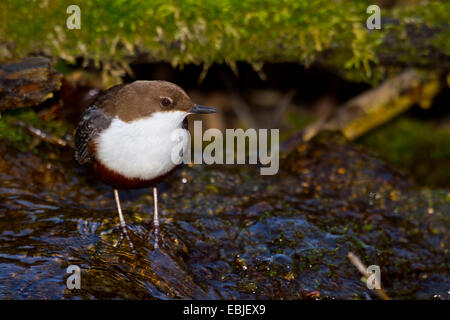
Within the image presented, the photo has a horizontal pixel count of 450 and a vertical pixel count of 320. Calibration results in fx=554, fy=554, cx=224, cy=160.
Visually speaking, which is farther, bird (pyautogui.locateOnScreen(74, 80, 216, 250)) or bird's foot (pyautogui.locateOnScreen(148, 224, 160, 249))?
bird's foot (pyautogui.locateOnScreen(148, 224, 160, 249))

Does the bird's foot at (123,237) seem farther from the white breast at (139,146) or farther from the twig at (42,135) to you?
the twig at (42,135)

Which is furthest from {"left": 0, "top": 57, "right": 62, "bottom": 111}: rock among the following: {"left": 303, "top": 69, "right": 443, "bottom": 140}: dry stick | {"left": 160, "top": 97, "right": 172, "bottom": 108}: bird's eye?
{"left": 303, "top": 69, "right": 443, "bottom": 140}: dry stick

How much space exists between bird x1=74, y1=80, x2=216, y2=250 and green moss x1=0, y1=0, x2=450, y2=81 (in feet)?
5.07

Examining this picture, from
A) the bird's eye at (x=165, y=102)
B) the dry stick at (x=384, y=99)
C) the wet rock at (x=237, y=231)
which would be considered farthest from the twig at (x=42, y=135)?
the dry stick at (x=384, y=99)

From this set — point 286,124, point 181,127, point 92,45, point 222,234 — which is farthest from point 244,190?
point 286,124

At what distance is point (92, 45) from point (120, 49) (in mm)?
280

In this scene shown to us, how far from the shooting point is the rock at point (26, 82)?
4.64 meters

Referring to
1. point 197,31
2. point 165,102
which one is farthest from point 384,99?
point 165,102

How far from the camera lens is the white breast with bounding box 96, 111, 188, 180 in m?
3.72

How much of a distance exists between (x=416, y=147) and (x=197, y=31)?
3.58 meters

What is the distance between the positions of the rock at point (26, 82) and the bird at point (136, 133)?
0.93 m

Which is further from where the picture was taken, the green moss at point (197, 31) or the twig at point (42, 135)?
the green moss at point (197, 31)

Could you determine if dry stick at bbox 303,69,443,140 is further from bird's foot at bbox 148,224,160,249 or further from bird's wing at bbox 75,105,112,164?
bird's wing at bbox 75,105,112,164
